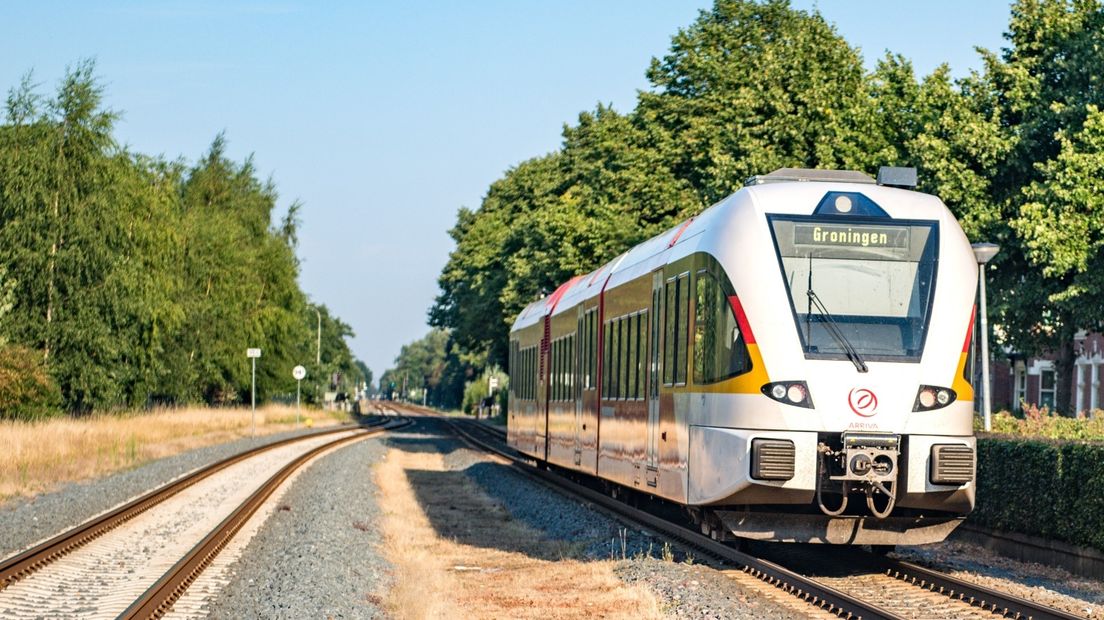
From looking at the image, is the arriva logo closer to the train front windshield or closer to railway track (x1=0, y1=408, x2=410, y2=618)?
the train front windshield

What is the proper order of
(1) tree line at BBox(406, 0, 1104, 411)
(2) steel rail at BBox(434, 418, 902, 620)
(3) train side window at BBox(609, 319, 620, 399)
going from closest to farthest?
(2) steel rail at BBox(434, 418, 902, 620) → (3) train side window at BBox(609, 319, 620, 399) → (1) tree line at BBox(406, 0, 1104, 411)

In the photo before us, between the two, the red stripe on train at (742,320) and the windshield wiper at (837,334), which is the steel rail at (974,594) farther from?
the red stripe on train at (742,320)

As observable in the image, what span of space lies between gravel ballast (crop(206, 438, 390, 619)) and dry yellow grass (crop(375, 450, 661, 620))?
0.30m

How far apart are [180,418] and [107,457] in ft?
62.4

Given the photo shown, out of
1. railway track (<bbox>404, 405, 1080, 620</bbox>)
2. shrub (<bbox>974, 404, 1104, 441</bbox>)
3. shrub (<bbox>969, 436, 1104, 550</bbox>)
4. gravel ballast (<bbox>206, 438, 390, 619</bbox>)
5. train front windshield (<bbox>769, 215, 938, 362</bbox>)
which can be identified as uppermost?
train front windshield (<bbox>769, 215, 938, 362</bbox>)

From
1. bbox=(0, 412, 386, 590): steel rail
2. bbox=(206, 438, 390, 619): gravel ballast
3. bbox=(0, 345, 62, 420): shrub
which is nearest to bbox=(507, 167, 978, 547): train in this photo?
bbox=(206, 438, 390, 619): gravel ballast

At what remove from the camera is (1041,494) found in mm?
14617

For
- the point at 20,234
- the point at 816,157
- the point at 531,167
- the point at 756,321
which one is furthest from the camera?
the point at 531,167

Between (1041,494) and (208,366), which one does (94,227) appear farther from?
(1041,494)

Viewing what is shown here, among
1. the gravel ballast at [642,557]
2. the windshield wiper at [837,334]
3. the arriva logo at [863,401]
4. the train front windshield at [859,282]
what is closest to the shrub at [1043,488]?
the train front windshield at [859,282]

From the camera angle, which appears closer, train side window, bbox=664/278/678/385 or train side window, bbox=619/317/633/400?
train side window, bbox=664/278/678/385

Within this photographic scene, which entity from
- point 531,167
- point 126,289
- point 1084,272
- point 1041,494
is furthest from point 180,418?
point 1041,494

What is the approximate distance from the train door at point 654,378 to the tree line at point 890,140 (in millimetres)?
15566

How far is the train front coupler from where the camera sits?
40.2 ft
